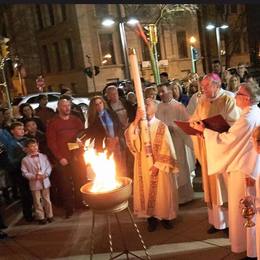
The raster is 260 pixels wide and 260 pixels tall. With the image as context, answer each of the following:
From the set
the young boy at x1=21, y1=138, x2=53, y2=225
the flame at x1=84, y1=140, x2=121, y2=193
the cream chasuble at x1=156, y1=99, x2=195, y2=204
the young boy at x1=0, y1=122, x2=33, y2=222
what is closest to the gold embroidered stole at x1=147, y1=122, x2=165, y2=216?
the cream chasuble at x1=156, y1=99, x2=195, y2=204

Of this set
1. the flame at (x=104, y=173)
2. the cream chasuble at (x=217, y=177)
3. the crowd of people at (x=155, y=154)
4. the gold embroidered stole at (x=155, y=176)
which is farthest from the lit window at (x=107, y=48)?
the flame at (x=104, y=173)

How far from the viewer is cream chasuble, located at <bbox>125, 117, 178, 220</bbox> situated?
5.39 meters

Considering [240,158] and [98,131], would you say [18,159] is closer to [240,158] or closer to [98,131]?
[98,131]

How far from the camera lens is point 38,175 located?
6387 millimetres

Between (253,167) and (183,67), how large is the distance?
33968 millimetres

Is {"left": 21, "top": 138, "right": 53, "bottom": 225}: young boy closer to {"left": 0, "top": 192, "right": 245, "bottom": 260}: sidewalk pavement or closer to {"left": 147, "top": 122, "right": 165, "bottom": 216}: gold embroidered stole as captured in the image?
{"left": 0, "top": 192, "right": 245, "bottom": 260}: sidewalk pavement

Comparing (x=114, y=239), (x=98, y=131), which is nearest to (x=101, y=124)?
(x=98, y=131)

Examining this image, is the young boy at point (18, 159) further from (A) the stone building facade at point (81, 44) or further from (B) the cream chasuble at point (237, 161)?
(A) the stone building facade at point (81, 44)

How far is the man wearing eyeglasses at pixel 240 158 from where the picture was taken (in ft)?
13.5

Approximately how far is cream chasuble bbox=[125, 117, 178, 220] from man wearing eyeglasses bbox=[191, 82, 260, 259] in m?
0.83

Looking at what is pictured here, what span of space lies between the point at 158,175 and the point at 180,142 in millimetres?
1177

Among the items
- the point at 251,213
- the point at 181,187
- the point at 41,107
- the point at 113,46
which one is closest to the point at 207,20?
the point at 113,46

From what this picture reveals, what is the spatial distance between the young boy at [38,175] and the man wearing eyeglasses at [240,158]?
9.28 feet

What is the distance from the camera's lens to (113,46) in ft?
115
